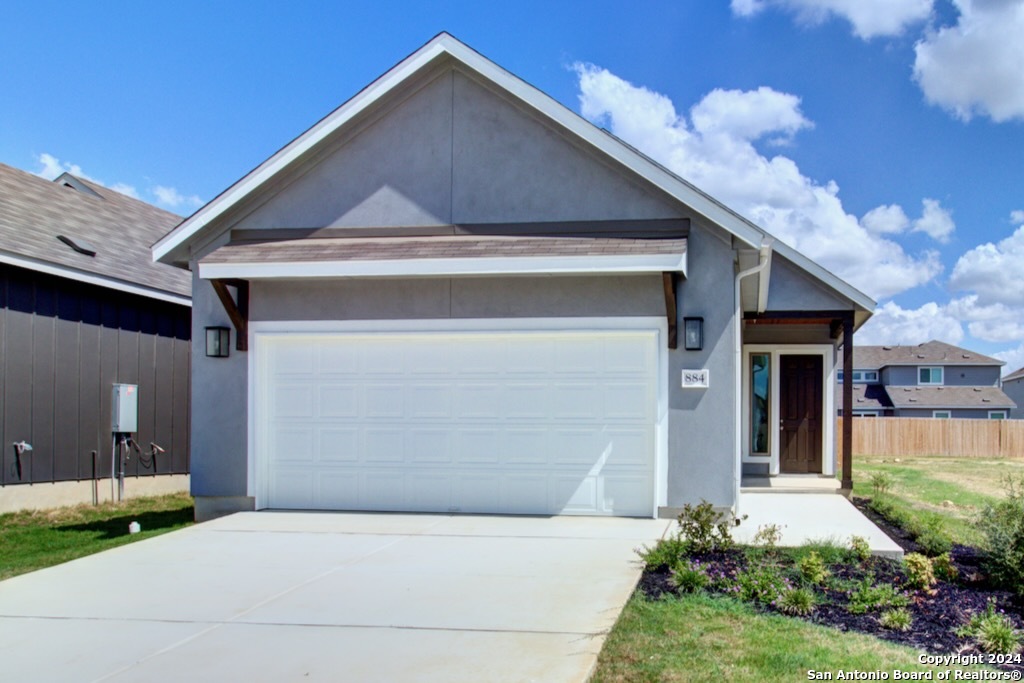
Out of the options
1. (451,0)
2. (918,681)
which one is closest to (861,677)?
(918,681)

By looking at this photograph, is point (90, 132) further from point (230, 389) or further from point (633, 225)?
point (633, 225)

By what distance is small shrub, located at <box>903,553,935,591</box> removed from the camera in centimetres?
689

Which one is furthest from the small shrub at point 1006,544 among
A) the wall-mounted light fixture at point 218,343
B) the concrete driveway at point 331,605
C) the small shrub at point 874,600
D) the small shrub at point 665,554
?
the wall-mounted light fixture at point 218,343

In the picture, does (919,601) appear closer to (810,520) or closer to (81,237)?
(810,520)

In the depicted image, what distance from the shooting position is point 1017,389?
55969mm

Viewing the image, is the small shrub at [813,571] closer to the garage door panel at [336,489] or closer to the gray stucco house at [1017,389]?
the garage door panel at [336,489]

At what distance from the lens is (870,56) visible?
16.0 m

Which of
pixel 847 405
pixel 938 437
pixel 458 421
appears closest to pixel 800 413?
pixel 847 405

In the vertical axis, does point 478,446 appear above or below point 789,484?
above

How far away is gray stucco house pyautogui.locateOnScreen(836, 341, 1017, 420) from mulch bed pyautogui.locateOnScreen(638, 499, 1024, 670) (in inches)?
1603

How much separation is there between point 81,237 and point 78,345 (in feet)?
7.16

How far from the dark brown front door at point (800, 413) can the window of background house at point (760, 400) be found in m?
0.27

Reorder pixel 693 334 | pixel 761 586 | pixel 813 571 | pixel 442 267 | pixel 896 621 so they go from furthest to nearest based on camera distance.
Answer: pixel 693 334, pixel 442 267, pixel 813 571, pixel 761 586, pixel 896 621

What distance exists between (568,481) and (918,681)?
243 inches
